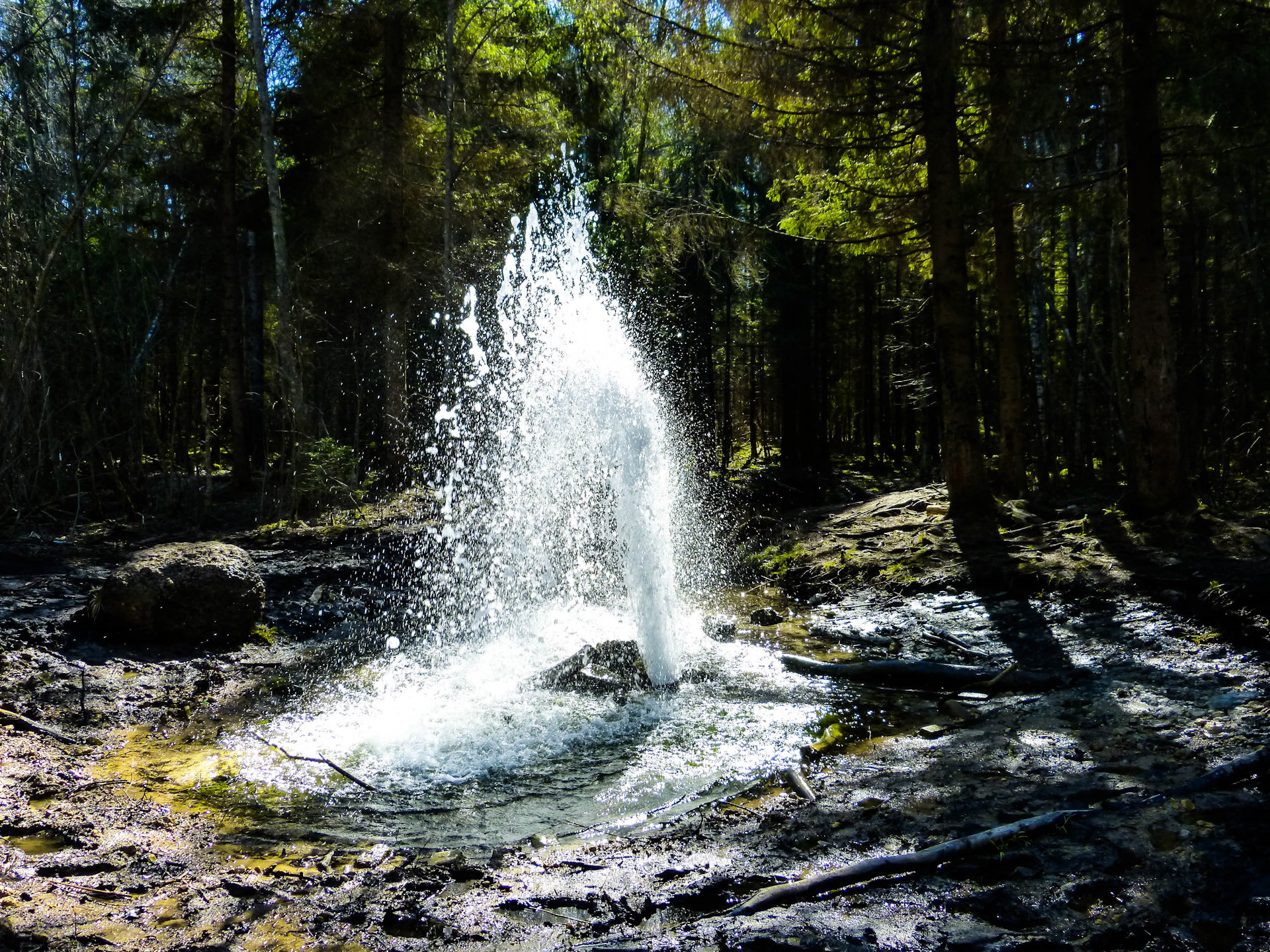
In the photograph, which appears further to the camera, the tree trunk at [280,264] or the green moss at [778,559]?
the tree trunk at [280,264]

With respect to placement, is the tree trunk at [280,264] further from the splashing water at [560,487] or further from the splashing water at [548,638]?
the splashing water at [560,487]

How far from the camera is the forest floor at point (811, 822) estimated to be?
105 inches

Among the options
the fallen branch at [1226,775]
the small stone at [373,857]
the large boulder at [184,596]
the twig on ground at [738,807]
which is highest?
the large boulder at [184,596]

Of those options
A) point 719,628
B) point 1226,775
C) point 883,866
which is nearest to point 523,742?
point 883,866

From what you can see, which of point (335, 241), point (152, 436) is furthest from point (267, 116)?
point (152, 436)

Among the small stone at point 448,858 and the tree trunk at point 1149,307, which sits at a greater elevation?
the tree trunk at point 1149,307

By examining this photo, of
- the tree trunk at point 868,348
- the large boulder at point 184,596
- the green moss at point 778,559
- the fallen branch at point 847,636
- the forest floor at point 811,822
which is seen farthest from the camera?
the tree trunk at point 868,348

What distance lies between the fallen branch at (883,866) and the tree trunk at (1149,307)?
20.2 feet

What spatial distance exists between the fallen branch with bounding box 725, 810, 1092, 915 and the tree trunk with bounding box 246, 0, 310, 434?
10.7 m

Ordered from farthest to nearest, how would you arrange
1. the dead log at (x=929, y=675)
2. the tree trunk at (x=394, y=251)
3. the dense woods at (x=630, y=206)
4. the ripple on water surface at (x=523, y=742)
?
the tree trunk at (x=394, y=251) → the dense woods at (x=630, y=206) → the dead log at (x=929, y=675) → the ripple on water surface at (x=523, y=742)

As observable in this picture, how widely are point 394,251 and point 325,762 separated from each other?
39.0ft

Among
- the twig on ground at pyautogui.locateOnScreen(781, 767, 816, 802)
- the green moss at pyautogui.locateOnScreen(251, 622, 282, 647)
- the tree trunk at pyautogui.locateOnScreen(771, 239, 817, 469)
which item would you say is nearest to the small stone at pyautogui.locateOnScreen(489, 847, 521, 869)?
the twig on ground at pyautogui.locateOnScreen(781, 767, 816, 802)

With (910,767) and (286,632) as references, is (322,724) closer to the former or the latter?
(286,632)

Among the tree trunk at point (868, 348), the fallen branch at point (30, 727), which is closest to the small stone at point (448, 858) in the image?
the fallen branch at point (30, 727)
